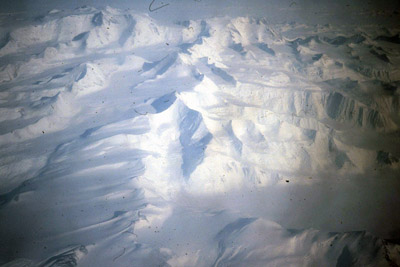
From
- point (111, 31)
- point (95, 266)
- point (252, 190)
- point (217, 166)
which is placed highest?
point (111, 31)

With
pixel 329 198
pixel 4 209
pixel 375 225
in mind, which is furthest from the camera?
pixel 329 198

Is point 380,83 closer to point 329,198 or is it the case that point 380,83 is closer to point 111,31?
point 329,198

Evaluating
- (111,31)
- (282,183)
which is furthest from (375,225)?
(111,31)

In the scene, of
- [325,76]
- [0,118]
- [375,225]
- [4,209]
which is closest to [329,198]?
[375,225]

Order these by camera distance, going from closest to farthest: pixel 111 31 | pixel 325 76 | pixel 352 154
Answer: pixel 352 154, pixel 325 76, pixel 111 31

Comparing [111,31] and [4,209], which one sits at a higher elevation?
[111,31]

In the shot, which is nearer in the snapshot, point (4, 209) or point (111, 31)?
point (4, 209)
